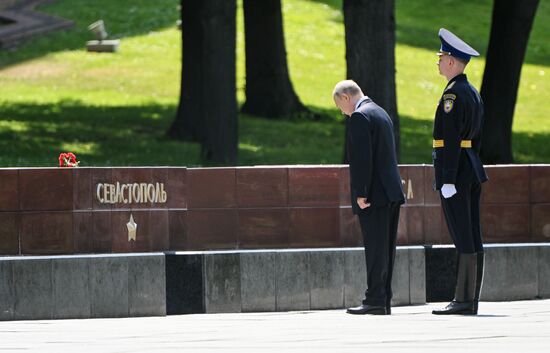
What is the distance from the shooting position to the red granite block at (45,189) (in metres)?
13.2

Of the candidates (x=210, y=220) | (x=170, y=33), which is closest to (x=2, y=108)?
(x=170, y=33)

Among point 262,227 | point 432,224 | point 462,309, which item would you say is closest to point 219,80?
point 432,224

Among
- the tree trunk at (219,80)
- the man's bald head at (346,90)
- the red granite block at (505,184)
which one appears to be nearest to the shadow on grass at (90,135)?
the tree trunk at (219,80)

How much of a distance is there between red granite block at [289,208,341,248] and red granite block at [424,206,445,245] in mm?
918

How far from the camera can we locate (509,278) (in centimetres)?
1453

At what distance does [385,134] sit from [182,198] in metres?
2.46

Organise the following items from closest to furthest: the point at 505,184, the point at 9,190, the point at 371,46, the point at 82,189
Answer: the point at 9,190 < the point at 82,189 < the point at 505,184 < the point at 371,46

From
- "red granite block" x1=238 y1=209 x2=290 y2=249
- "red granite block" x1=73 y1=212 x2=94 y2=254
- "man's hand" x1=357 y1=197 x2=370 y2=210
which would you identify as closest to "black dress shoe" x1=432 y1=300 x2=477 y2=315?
"man's hand" x1=357 y1=197 x2=370 y2=210

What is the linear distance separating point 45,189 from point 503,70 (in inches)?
644

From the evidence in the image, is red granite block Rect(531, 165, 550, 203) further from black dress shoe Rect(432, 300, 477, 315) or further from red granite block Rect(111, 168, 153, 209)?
red granite block Rect(111, 168, 153, 209)

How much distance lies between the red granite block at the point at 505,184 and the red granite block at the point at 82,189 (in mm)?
3941

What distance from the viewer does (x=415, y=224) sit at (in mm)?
14383

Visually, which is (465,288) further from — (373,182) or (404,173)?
(404,173)

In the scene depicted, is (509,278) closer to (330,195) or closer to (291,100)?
(330,195)
